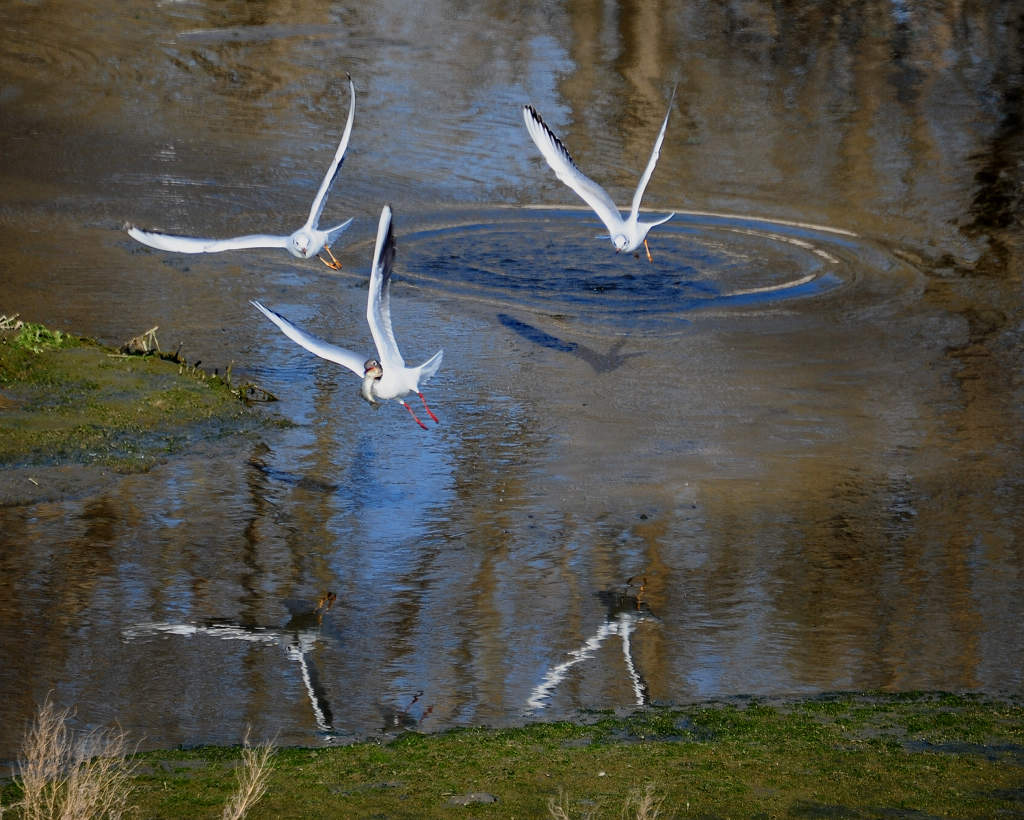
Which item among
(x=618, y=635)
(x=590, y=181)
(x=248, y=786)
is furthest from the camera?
(x=590, y=181)

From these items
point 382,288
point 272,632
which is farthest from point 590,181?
point 272,632

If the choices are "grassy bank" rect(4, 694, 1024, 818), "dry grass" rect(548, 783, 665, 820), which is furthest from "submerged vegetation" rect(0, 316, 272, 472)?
"dry grass" rect(548, 783, 665, 820)

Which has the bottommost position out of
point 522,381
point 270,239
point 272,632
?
point 272,632

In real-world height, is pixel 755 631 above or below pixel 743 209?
below

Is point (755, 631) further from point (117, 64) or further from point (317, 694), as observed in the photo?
point (117, 64)

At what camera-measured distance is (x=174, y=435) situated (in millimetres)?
11352

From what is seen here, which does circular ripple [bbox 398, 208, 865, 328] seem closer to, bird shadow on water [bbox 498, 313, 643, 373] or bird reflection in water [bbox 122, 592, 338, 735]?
bird shadow on water [bbox 498, 313, 643, 373]

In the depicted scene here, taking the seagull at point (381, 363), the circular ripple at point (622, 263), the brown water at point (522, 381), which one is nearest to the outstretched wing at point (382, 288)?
the seagull at point (381, 363)

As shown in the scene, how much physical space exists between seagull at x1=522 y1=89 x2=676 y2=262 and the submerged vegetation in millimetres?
2933

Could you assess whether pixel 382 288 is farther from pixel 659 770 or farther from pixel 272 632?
pixel 659 770

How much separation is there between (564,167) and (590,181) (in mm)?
393

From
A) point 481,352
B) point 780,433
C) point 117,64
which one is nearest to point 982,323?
point 780,433

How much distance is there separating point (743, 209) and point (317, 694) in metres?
11.8

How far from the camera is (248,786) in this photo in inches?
237
